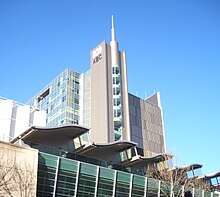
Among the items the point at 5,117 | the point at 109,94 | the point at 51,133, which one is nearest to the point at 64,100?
the point at 109,94

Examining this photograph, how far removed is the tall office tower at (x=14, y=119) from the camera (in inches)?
1724

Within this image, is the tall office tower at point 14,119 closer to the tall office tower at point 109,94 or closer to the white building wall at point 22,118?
the white building wall at point 22,118

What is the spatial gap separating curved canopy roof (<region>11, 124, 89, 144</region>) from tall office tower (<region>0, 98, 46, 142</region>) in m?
6.83

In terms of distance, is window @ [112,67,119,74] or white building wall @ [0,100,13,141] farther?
window @ [112,67,119,74]

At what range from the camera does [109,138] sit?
7400cm

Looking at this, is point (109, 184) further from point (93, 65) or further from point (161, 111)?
point (161, 111)

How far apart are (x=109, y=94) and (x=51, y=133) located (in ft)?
140

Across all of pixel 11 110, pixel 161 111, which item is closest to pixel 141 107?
pixel 161 111

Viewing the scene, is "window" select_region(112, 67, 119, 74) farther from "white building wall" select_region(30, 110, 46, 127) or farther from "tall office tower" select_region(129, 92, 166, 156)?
"white building wall" select_region(30, 110, 46, 127)

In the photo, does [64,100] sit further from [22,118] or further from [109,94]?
[22,118]

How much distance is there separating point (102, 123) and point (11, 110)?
111 feet

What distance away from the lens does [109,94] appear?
261ft

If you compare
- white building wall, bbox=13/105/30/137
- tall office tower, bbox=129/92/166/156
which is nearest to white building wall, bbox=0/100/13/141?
white building wall, bbox=13/105/30/137

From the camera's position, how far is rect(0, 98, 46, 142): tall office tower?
43.8 meters
